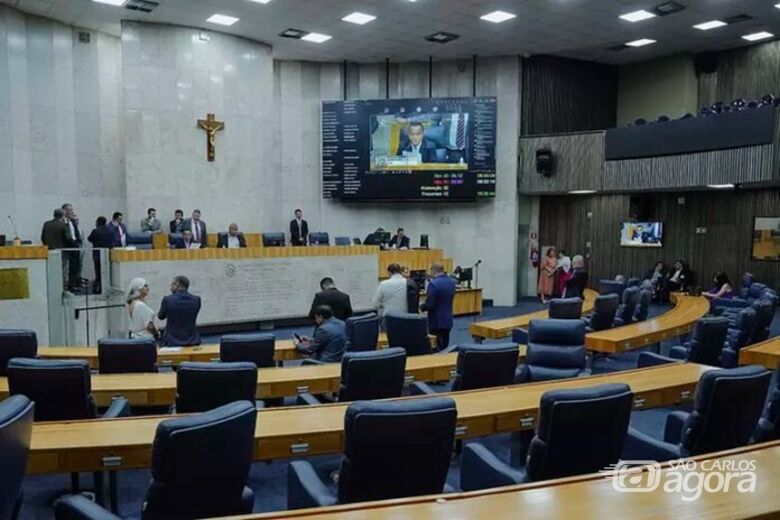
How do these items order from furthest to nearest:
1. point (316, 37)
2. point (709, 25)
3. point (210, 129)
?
point (316, 37), point (709, 25), point (210, 129)

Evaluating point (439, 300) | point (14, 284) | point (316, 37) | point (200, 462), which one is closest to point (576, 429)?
point (200, 462)

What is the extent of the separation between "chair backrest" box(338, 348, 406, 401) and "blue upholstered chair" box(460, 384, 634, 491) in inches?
53.4

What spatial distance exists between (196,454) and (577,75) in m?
15.3

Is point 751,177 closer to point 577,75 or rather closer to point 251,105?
point 577,75

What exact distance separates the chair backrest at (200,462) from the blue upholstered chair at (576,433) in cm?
124

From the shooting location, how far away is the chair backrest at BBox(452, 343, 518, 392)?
14.6 ft

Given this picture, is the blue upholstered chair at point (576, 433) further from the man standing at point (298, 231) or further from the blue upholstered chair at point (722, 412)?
the man standing at point (298, 231)

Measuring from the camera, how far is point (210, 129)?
12375mm

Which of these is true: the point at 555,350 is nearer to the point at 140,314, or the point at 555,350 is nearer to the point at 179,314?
the point at 179,314

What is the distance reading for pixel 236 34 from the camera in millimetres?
12586

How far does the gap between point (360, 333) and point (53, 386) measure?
288 centimetres

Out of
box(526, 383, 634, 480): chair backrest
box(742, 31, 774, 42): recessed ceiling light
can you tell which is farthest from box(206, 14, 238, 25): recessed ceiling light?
box(742, 31, 774, 42): recessed ceiling light

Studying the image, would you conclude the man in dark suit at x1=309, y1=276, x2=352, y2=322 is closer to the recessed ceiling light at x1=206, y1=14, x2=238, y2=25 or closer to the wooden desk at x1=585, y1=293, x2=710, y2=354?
the wooden desk at x1=585, y1=293, x2=710, y2=354

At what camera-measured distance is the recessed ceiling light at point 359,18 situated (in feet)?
38.3
